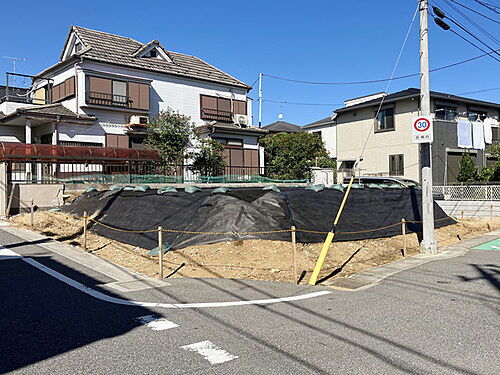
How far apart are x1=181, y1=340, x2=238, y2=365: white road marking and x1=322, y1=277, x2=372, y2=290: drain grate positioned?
3471mm

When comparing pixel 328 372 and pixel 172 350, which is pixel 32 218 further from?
pixel 328 372

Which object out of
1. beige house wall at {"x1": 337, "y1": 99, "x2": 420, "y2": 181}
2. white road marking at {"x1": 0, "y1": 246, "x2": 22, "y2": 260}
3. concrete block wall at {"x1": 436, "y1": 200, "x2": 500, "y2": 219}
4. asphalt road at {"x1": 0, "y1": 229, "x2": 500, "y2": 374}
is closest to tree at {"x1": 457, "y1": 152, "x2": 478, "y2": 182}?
beige house wall at {"x1": 337, "y1": 99, "x2": 420, "y2": 181}

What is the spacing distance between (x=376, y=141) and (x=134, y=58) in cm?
1764

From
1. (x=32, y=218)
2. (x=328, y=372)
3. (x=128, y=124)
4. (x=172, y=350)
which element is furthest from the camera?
(x=128, y=124)

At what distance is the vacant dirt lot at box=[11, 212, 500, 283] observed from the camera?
26.5ft

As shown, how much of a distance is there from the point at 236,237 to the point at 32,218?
8.33 meters

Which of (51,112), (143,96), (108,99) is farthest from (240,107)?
(51,112)

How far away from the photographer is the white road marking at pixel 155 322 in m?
5.08

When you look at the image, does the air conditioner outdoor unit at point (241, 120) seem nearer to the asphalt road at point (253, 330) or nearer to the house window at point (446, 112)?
the house window at point (446, 112)

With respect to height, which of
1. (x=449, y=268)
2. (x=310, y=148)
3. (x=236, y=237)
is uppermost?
(x=310, y=148)

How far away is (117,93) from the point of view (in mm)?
24406

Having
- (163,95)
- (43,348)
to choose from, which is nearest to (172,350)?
(43,348)

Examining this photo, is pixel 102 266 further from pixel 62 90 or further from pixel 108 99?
pixel 62 90

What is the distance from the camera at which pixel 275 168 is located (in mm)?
31484
